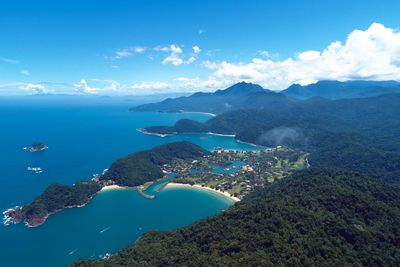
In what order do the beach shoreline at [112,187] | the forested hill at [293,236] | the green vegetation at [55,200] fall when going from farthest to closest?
the beach shoreline at [112,187] → the green vegetation at [55,200] → the forested hill at [293,236]

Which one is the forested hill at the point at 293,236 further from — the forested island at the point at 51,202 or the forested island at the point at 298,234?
the forested island at the point at 51,202

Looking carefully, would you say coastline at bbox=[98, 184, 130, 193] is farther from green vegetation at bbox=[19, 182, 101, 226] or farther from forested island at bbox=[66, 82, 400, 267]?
forested island at bbox=[66, 82, 400, 267]

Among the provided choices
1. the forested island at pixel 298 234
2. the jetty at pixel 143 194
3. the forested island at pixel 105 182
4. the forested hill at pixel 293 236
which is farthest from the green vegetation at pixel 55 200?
the forested hill at pixel 293 236

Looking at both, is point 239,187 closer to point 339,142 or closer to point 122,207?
point 122,207

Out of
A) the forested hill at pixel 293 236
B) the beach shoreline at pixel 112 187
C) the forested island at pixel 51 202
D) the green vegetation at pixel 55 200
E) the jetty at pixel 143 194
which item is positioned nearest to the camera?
the forested hill at pixel 293 236

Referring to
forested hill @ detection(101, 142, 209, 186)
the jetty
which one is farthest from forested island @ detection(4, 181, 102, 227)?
the jetty

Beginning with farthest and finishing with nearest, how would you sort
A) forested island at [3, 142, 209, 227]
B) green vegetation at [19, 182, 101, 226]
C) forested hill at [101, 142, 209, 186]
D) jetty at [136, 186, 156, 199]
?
forested hill at [101, 142, 209, 186] → jetty at [136, 186, 156, 199] → forested island at [3, 142, 209, 227] → green vegetation at [19, 182, 101, 226]
